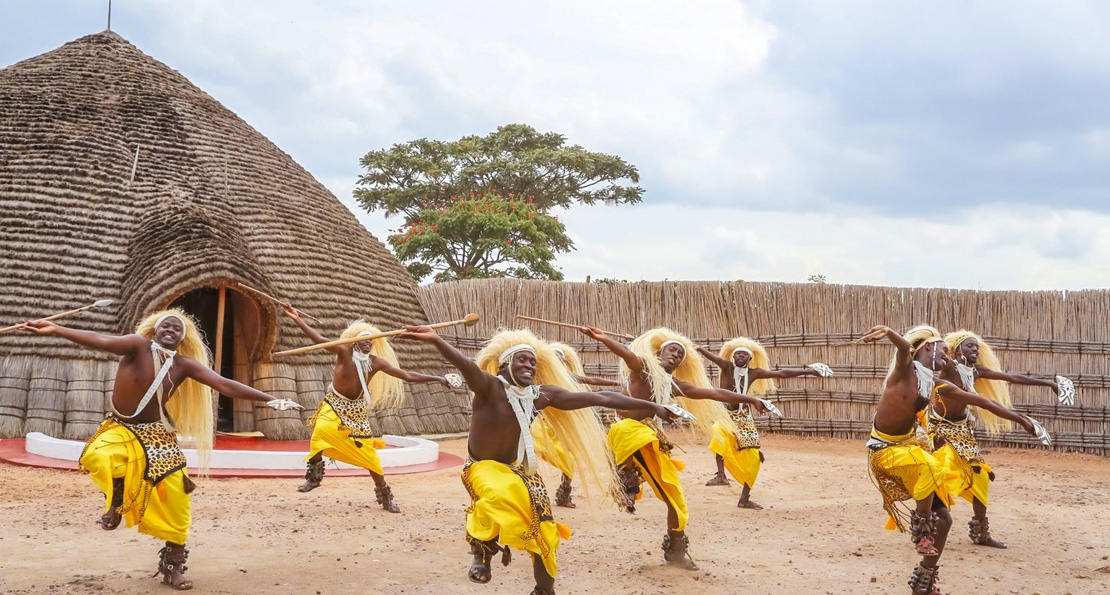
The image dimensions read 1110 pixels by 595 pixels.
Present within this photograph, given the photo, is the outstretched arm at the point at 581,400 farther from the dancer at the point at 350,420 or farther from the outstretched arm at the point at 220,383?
the dancer at the point at 350,420

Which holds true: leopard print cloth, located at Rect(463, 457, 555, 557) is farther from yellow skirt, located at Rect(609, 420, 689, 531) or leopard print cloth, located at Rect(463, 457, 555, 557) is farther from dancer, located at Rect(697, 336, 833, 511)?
dancer, located at Rect(697, 336, 833, 511)

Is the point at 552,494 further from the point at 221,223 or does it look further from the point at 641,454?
the point at 221,223

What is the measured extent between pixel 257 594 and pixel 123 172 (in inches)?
339

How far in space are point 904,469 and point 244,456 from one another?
6.16 m

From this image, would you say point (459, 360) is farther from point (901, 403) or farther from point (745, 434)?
point (745, 434)

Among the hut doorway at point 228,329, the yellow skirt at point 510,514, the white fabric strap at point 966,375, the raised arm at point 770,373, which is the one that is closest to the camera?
the yellow skirt at point 510,514

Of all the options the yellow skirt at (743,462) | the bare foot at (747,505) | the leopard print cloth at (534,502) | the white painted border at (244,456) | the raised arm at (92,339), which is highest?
the raised arm at (92,339)

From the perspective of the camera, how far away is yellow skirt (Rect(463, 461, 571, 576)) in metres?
4.44

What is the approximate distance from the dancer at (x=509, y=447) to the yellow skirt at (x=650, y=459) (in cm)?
74

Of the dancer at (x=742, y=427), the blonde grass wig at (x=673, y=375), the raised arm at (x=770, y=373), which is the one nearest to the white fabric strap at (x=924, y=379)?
the blonde grass wig at (x=673, y=375)

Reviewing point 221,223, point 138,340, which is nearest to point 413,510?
point 138,340

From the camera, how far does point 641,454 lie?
5707 mm

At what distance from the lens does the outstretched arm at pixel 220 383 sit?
4.95m

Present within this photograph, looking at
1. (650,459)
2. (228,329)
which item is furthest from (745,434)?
(228,329)
